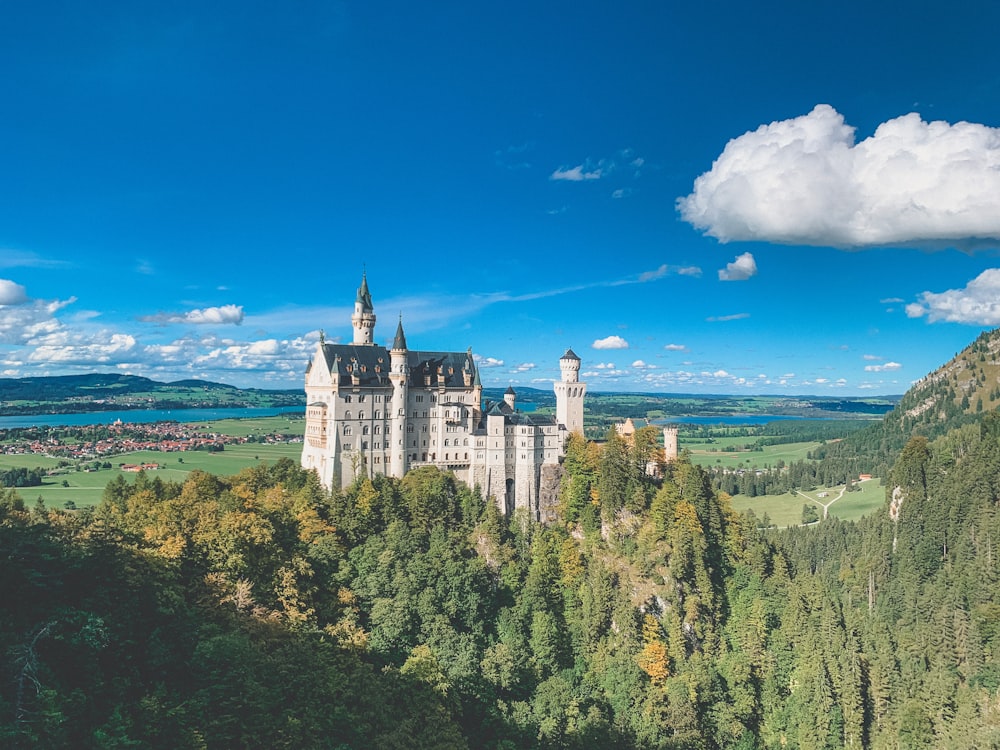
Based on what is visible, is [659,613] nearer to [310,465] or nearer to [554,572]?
[554,572]

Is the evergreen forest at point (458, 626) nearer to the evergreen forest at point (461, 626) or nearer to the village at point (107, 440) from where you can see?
the evergreen forest at point (461, 626)

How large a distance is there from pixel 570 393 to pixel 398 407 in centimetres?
1988

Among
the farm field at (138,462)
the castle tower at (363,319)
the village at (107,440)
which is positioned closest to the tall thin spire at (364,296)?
the castle tower at (363,319)

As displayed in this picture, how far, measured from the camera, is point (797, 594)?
70562 millimetres

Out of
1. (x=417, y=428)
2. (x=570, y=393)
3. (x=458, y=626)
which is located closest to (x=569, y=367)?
(x=570, y=393)

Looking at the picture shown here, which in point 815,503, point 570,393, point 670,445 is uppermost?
point 570,393

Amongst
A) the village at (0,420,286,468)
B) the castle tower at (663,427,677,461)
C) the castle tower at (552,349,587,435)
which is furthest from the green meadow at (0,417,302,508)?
the castle tower at (663,427,677,461)

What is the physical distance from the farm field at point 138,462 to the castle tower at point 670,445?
56873 mm

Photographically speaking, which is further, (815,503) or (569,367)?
(815,503)

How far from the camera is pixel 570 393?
80.0 metres

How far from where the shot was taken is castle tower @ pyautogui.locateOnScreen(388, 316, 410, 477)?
7412 cm

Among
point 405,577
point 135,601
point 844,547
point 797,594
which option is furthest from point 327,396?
point 844,547

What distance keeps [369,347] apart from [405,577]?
26489mm

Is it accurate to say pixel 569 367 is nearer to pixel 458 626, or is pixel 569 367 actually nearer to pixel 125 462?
pixel 458 626
